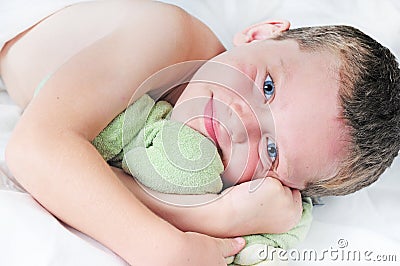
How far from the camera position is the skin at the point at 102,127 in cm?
81

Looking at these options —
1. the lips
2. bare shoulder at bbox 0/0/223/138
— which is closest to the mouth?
the lips

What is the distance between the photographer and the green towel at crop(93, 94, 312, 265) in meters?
0.90


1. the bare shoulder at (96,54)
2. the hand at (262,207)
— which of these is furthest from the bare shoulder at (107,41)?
the hand at (262,207)

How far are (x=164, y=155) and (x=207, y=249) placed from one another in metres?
0.14

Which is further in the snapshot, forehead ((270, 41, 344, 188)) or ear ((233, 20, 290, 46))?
ear ((233, 20, 290, 46))

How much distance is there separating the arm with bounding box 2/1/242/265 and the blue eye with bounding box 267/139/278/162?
0.14 metres

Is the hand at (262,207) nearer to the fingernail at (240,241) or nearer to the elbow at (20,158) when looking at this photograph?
the fingernail at (240,241)

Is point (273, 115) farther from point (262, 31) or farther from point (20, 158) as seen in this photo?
point (20, 158)

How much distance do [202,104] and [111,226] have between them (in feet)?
0.75

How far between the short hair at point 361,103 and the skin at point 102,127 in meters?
0.08

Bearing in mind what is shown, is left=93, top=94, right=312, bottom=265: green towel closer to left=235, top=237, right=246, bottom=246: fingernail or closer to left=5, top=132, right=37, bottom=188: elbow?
left=235, top=237, right=246, bottom=246: fingernail

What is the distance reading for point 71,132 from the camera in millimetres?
846

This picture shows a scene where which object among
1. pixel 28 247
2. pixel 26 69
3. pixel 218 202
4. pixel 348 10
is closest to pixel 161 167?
pixel 218 202

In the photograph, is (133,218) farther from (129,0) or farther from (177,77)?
(129,0)
